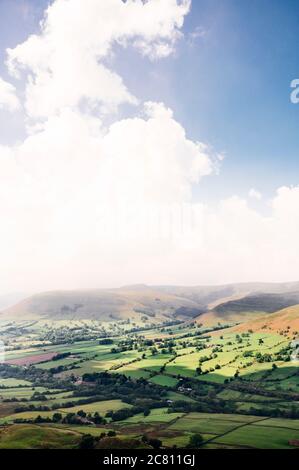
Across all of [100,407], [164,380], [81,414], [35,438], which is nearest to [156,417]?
[81,414]

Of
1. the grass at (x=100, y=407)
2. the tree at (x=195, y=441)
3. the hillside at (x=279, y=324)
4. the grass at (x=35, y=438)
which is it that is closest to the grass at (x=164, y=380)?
the grass at (x=100, y=407)

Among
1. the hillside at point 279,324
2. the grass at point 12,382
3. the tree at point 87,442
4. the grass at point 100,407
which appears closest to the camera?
the tree at point 87,442

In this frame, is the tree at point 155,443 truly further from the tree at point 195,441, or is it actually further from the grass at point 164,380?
the grass at point 164,380

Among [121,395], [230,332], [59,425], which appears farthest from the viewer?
[230,332]

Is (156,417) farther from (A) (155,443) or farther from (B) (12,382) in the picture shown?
(B) (12,382)
